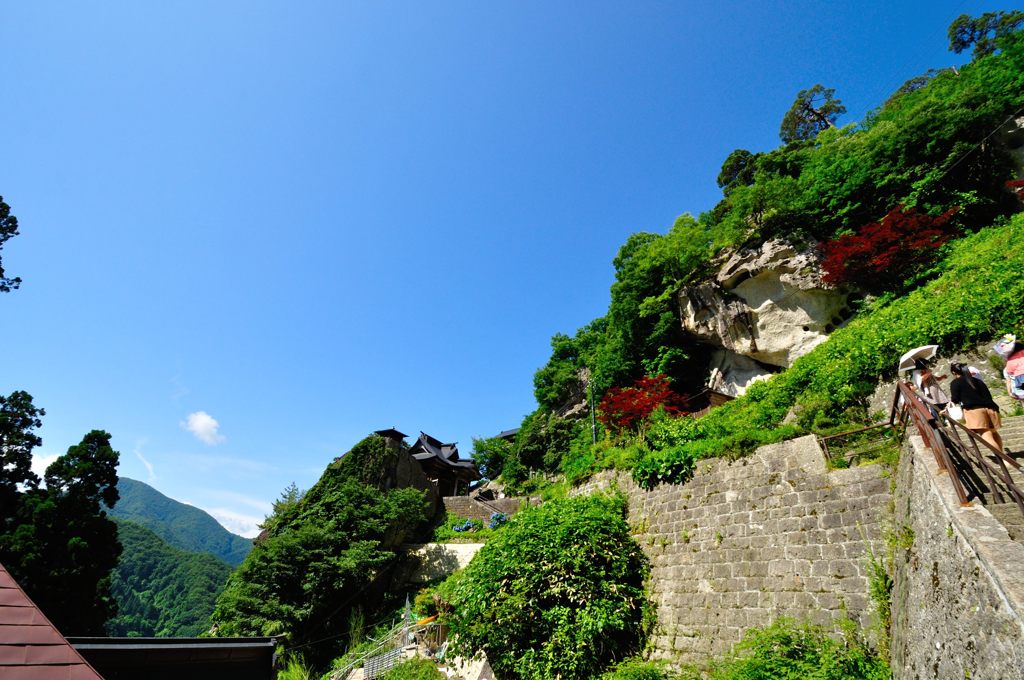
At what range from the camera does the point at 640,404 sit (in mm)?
18344

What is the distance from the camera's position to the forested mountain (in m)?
65.9

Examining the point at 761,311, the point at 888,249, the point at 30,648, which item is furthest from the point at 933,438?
the point at 761,311

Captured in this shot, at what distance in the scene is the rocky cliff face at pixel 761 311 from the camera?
698 inches

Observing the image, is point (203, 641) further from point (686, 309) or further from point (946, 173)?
point (946, 173)

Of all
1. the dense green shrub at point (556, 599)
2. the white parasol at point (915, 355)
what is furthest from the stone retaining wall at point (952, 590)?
the dense green shrub at point (556, 599)

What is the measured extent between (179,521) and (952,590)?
759ft

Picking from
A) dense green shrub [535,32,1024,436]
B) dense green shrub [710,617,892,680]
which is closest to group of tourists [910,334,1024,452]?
dense green shrub [710,617,892,680]

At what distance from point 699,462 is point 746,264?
14.0 metres

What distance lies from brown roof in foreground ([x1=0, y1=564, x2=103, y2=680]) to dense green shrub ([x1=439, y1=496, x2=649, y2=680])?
7.18m

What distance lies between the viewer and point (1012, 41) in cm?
1906

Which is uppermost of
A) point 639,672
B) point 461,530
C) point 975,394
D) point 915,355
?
point 915,355

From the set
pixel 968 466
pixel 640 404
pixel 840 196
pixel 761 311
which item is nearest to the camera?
pixel 968 466

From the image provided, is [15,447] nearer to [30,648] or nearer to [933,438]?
[30,648]

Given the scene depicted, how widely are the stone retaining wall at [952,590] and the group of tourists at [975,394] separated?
0.77 meters
